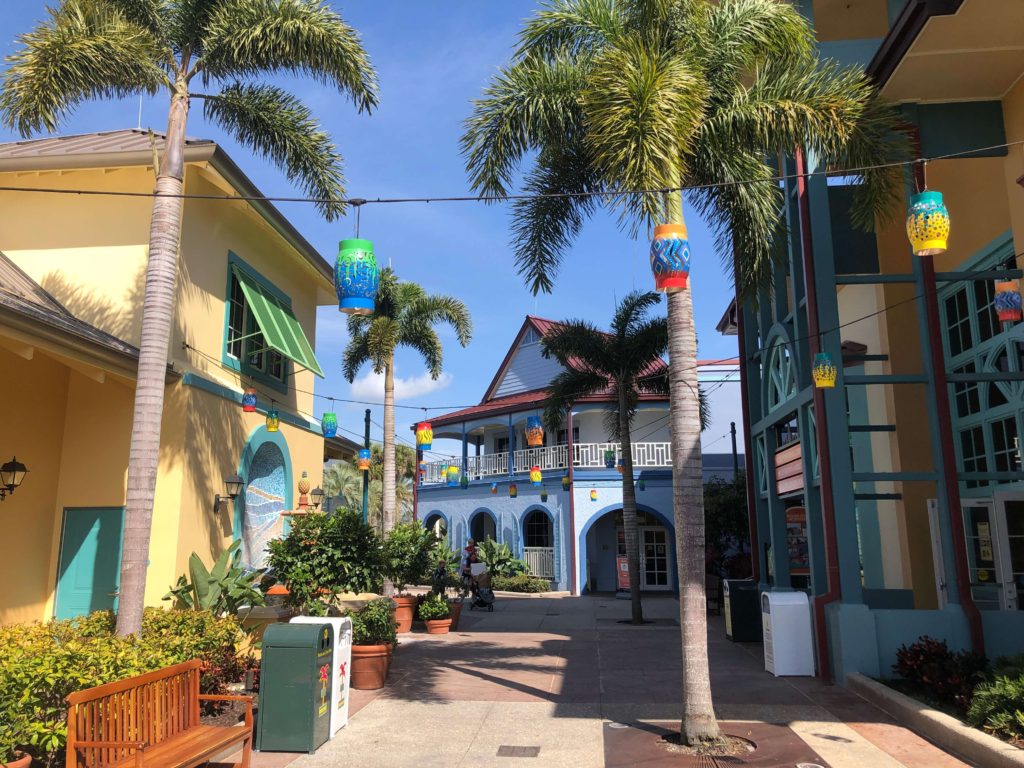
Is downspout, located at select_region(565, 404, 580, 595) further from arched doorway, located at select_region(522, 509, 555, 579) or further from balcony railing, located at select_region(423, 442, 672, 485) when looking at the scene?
arched doorway, located at select_region(522, 509, 555, 579)

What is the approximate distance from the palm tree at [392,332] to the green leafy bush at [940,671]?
1361cm

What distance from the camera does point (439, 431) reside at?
113ft

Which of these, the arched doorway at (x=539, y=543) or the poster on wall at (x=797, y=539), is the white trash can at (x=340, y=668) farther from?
the arched doorway at (x=539, y=543)

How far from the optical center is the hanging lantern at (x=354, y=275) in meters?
8.42

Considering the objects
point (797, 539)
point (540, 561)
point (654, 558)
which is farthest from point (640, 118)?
point (540, 561)

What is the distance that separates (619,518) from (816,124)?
21411 millimetres

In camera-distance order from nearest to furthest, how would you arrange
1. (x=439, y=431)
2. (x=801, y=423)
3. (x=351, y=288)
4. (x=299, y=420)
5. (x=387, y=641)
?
(x=351, y=288)
(x=387, y=641)
(x=801, y=423)
(x=299, y=420)
(x=439, y=431)

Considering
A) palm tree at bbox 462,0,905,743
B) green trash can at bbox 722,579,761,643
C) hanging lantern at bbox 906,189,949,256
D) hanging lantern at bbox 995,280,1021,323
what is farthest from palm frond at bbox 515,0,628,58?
green trash can at bbox 722,579,761,643

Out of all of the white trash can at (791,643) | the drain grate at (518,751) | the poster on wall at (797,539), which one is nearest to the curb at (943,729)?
the white trash can at (791,643)

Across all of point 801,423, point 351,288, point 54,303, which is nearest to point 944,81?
point 801,423

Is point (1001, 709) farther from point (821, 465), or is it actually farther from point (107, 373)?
point (107, 373)

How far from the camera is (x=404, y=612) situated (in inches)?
616

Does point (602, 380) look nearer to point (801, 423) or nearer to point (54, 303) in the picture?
point (801, 423)

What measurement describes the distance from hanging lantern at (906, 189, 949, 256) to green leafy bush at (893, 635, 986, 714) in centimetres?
431
